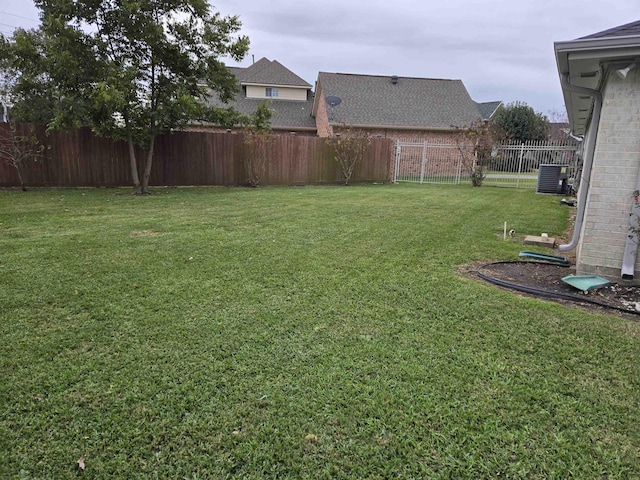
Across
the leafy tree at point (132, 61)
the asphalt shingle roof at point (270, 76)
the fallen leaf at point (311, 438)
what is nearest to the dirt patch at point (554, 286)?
the fallen leaf at point (311, 438)

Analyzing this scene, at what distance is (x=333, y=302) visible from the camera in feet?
10.7

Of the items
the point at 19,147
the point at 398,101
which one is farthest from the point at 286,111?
the point at 19,147

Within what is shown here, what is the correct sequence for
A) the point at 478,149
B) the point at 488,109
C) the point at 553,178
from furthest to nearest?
1. the point at 488,109
2. the point at 478,149
3. the point at 553,178

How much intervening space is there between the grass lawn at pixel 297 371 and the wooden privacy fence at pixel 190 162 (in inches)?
302

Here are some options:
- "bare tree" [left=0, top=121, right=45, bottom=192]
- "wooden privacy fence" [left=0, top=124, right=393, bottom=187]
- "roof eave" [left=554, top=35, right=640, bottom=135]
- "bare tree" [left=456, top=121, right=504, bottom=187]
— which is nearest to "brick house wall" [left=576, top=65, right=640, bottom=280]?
"roof eave" [left=554, top=35, right=640, bottom=135]

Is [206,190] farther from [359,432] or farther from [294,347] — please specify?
[359,432]

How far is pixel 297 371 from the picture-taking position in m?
2.28

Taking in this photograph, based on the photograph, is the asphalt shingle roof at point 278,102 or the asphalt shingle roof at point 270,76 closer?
the asphalt shingle roof at point 278,102

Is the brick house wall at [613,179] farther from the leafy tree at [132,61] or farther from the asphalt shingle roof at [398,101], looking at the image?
the asphalt shingle roof at [398,101]

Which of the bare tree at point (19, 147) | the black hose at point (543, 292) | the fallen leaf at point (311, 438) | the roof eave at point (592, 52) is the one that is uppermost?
the roof eave at point (592, 52)

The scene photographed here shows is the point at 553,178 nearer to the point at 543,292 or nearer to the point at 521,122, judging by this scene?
the point at 543,292

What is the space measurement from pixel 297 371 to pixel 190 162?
11.5 metres

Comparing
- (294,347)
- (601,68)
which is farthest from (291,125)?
(294,347)

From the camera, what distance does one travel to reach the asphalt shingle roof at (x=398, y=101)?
65.8 ft
